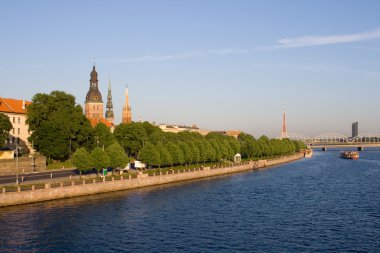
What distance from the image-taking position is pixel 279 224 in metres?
60.0

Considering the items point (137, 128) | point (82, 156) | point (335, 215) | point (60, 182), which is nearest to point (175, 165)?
point (137, 128)

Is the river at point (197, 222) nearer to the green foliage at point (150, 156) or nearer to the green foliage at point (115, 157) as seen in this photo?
the green foliage at point (115, 157)

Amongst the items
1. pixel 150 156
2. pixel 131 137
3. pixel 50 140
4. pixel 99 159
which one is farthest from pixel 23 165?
pixel 131 137

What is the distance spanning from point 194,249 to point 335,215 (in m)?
28.8

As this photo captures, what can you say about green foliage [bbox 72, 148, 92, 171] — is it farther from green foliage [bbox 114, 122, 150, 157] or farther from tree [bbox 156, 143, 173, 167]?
green foliage [bbox 114, 122, 150, 157]

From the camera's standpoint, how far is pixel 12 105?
129875 millimetres

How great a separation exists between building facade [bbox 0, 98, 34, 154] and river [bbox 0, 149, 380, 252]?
52608 millimetres

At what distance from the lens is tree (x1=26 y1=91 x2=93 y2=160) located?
368 feet

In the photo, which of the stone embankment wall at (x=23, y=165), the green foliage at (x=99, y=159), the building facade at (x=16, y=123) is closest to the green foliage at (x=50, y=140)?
the stone embankment wall at (x=23, y=165)

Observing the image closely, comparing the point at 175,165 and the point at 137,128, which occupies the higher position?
the point at 137,128

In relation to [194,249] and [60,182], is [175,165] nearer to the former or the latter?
[60,182]

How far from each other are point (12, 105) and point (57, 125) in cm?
2496

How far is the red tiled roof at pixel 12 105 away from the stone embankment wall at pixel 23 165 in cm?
2883

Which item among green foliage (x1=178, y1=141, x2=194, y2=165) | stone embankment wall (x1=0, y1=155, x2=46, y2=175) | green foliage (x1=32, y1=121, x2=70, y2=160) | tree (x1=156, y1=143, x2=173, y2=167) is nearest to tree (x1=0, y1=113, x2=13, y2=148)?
stone embankment wall (x1=0, y1=155, x2=46, y2=175)
